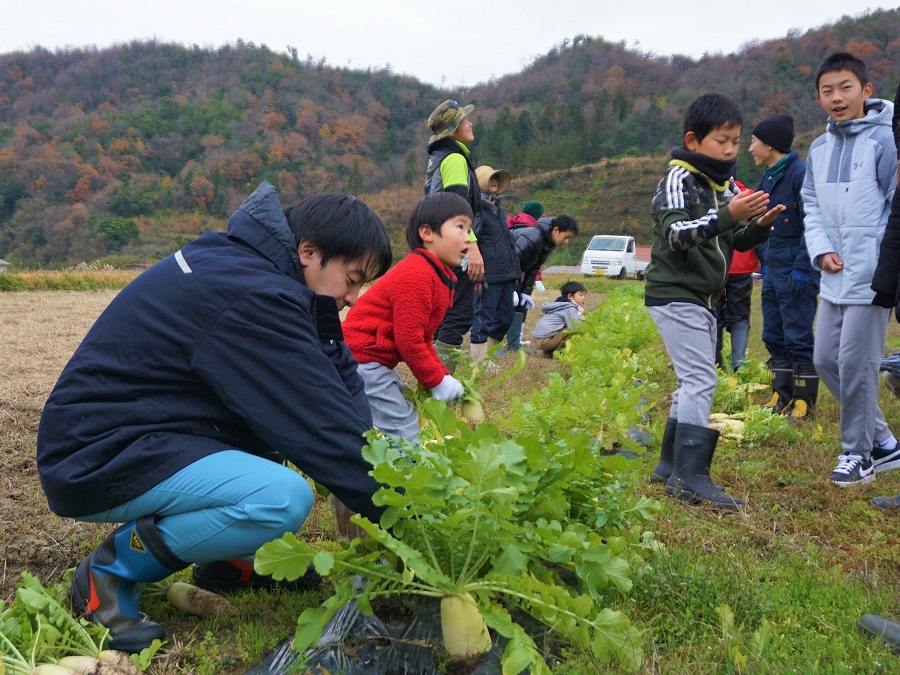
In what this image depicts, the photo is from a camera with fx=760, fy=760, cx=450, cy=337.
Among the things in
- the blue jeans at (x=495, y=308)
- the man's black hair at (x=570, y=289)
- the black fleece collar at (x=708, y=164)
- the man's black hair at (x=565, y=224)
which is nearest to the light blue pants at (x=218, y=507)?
the black fleece collar at (x=708, y=164)

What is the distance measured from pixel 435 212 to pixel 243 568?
73.6 inches

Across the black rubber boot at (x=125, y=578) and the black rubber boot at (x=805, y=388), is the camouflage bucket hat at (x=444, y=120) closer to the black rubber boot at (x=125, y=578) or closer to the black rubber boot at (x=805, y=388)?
the black rubber boot at (x=805, y=388)

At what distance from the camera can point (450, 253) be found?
11.8ft

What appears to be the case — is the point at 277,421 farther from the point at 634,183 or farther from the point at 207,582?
the point at 634,183

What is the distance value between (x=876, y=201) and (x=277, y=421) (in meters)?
3.04

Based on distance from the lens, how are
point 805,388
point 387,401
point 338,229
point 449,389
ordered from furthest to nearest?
point 805,388 < point 387,401 < point 449,389 < point 338,229

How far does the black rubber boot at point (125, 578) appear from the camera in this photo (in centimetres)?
200

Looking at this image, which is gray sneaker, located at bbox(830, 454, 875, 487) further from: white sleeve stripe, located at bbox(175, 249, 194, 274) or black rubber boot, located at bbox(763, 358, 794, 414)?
white sleeve stripe, located at bbox(175, 249, 194, 274)

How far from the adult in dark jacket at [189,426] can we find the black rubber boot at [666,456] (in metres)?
1.91

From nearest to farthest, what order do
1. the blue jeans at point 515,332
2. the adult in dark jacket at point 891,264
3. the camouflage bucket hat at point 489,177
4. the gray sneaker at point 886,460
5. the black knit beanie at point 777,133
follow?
the adult in dark jacket at point 891,264, the gray sneaker at point 886,460, the black knit beanie at point 777,133, the camouflage bucket hat at point 489,177, the blue jeans at point 515,332

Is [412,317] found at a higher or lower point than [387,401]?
higher

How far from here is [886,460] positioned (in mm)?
3621

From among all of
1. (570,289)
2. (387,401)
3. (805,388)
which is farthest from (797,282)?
(570,289)

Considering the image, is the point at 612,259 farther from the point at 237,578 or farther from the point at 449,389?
the point at 237,578
